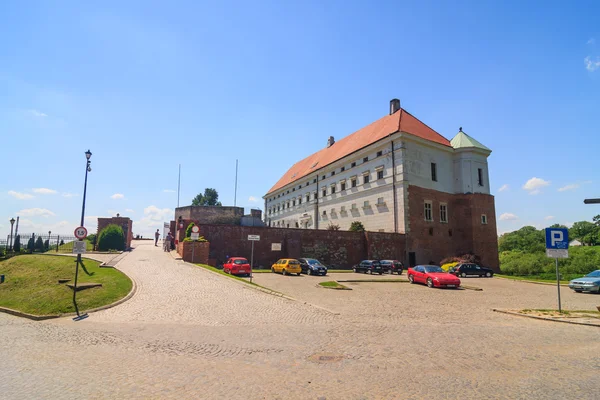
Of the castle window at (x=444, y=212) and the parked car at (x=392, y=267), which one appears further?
the castle window at (x=444, y=212)

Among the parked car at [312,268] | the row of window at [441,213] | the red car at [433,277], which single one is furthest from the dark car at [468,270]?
the parked car at [312,268]

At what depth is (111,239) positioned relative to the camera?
1554 inches

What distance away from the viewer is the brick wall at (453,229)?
133ft

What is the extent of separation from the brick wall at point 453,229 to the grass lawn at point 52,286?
31.0m

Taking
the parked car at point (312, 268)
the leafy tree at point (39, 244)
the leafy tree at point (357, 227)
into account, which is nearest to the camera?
the parked car at point (312, 268)

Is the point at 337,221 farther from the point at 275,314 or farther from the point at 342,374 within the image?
the point at 342,374

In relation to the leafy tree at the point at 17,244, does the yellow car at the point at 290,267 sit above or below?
below

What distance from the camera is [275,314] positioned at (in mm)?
12773

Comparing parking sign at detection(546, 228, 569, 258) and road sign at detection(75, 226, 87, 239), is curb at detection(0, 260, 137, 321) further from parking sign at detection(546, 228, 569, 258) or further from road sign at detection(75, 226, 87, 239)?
parking sign at detection(546, 228, 569, 258)

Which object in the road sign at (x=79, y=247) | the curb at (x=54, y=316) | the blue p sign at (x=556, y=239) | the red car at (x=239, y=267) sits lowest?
the curb at (x=54, y=316)

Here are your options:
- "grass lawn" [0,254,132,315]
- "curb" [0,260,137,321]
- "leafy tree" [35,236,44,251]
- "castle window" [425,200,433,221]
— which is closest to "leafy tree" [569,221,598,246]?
"castle window" [425,200,433,221]

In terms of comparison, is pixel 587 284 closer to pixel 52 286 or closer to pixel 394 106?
pixel 52 286

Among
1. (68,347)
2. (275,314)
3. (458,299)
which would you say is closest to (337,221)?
(458,299)

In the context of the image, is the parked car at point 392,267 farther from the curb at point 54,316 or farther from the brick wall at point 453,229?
the curb at point 54,316
